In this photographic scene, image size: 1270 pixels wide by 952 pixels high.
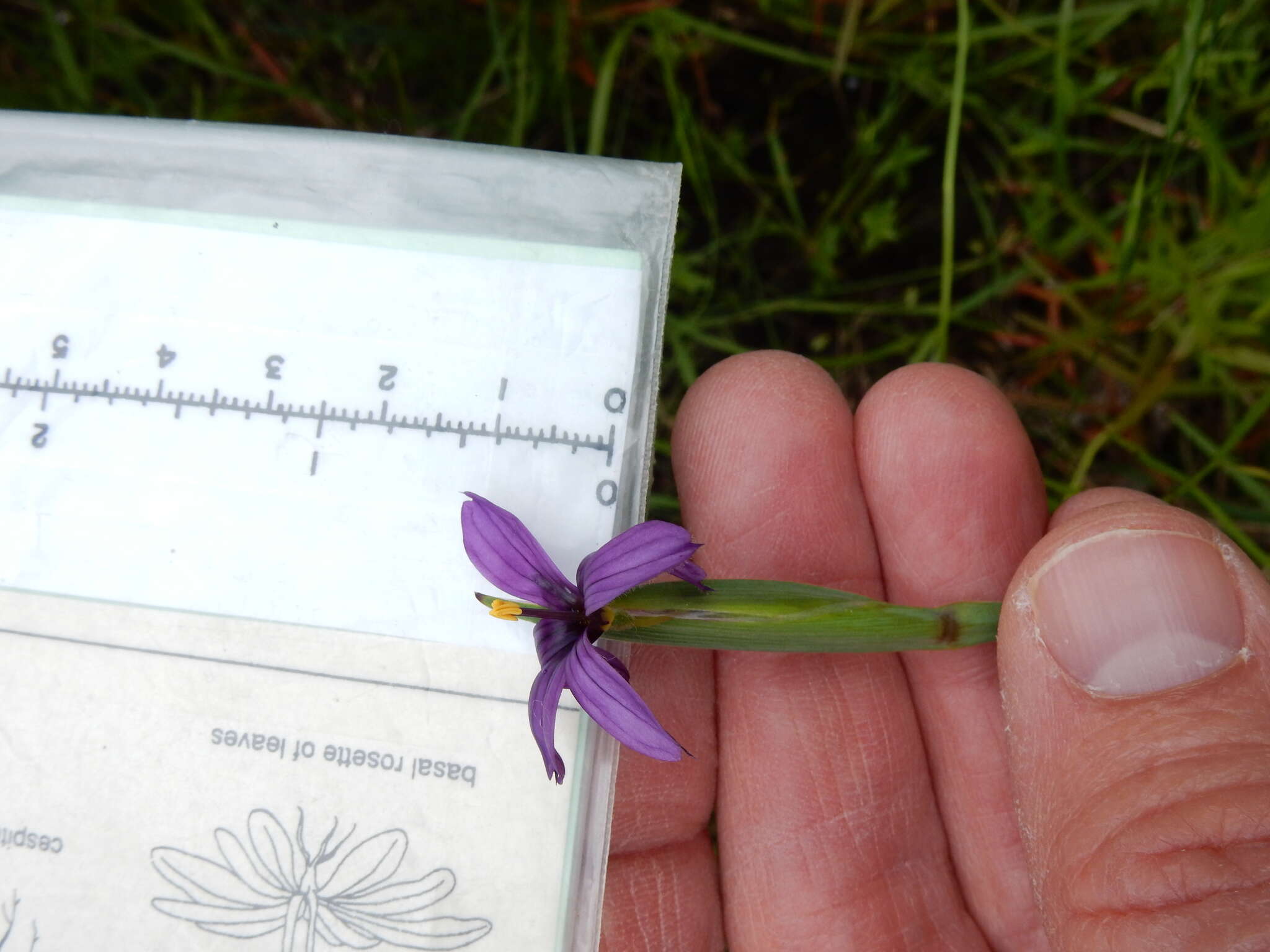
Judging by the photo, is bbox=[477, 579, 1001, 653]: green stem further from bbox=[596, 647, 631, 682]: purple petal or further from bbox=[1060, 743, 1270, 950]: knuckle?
bbox=[1060, 743, 1270, 950]: knuckle

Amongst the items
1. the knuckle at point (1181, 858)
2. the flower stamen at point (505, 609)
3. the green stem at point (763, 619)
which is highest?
the green stem at point (763, 619)

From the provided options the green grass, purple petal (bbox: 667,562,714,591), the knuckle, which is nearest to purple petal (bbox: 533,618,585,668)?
purple petal (bbox: 667,562,714,591)

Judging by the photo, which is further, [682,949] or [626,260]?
[682,949]

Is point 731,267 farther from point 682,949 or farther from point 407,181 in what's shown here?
point 682,949

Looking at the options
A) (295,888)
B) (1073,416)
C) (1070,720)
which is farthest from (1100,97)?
(295,888)

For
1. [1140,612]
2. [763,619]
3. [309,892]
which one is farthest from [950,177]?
[309,892]

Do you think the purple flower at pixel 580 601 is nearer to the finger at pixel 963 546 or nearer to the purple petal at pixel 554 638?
the purple petal at pixel 554 638

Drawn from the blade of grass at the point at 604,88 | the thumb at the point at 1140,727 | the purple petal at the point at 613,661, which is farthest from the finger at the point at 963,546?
the blade of grass at the point at 604,88
